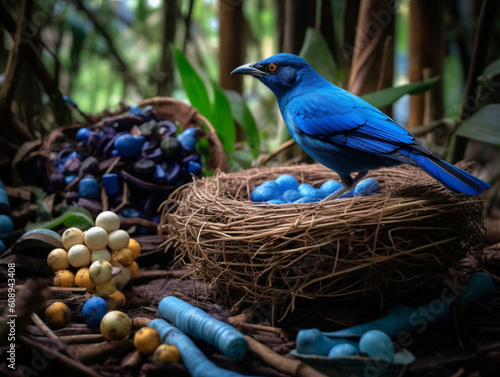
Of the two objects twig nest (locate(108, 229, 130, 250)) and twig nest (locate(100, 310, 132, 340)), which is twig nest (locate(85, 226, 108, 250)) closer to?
twig nest (locate(108, 229, 130, 250))

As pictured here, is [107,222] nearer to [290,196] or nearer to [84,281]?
[84,281]

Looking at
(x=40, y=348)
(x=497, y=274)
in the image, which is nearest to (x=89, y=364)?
(x=40, y=348)

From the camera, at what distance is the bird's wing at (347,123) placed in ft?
A: 5.73

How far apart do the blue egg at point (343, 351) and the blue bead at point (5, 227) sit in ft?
5.37

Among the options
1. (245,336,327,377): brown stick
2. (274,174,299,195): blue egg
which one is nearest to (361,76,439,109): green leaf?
(274,174,299,195): blue egg

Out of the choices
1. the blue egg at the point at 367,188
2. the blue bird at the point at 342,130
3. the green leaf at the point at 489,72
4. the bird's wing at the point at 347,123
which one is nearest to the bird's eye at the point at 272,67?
the blue bird at the point at 342,130

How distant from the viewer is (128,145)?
2.54 meters

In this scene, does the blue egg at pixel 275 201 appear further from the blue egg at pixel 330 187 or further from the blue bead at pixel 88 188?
the blue bead at pixel 88 188

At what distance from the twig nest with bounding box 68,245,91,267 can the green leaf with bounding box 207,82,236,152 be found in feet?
5.09

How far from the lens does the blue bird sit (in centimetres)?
168

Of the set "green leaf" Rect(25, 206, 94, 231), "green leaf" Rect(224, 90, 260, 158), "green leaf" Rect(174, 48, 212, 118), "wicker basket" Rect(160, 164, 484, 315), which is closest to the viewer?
"wicker basket" Rect(160, 164, 484, 315)

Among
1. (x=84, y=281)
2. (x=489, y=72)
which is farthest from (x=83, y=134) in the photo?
(x=489, y=72)

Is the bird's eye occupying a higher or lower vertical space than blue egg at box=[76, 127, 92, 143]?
higher

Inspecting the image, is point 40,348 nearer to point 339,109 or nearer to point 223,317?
point 223,317
